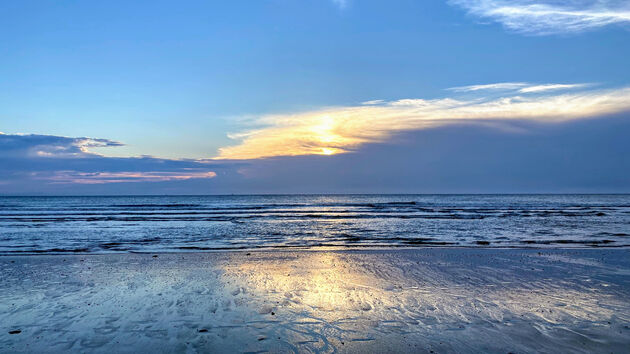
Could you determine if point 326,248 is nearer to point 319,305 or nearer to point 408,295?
point 408,295

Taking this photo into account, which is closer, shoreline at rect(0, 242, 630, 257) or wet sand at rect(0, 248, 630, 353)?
wet sand at rect(0, 248, 630, 353)

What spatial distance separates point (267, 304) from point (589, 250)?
1522 centimetres

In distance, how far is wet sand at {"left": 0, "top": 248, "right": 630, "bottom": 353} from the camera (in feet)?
20.4

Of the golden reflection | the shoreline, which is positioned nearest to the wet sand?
the golden reflection

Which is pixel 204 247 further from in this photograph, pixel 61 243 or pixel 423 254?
pixel 423 254

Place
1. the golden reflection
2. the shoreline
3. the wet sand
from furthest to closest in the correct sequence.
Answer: the shoreline → the golden reflection → the wet sand

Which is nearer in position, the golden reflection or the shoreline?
the golden reflection

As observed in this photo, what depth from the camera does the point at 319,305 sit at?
8.22 m

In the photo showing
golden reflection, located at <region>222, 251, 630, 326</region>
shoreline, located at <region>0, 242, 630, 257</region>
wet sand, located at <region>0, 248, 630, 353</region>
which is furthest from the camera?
shoreline, located at <region>0, 242, 630, 257</region>

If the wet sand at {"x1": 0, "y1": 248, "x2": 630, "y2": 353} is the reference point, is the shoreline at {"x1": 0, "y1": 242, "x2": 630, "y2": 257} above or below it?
below

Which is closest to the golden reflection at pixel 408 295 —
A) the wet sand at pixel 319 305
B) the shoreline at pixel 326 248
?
the wet sand at pixel 319 305

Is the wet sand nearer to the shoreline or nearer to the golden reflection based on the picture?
the golden reflection

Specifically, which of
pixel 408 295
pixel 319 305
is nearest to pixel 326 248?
pixel 408 295

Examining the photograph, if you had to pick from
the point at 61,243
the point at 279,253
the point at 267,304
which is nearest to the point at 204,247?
the point at 279,253
